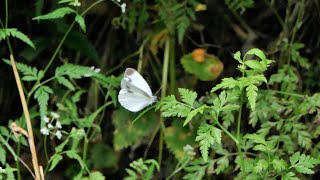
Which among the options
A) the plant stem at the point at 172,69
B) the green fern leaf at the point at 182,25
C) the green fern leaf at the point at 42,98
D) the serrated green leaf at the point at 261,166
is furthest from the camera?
the plant stem at the point at 172,69

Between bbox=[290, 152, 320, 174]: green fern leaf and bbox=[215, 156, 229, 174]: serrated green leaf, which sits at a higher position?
bbox=[290, 152, 320, 174]: green fern leaf

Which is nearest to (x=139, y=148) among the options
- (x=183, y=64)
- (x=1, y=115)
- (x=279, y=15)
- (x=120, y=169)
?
(x=120, y=169)

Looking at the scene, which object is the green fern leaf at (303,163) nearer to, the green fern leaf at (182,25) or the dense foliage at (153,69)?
the dense foliage at (153,69)

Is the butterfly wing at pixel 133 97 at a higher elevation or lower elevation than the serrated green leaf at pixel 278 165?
higher

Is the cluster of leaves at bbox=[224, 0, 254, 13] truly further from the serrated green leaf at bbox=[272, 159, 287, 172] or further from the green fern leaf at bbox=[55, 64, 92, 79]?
the serrated green leaf at bbox=[272, 159, 287, 172]

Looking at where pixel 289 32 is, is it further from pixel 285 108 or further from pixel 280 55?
pixel 285 108

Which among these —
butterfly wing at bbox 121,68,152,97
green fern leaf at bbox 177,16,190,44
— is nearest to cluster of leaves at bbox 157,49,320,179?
butterfly wing at bbox 121,68,152,97

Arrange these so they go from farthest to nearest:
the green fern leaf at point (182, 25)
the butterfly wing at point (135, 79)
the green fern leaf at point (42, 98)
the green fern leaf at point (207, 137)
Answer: the green fern leaf at point (182, 25) < the green fern leaf at point (42, 98) < the butterfly wing at point (135, 79) < the green fern leaf at point (207, 137)

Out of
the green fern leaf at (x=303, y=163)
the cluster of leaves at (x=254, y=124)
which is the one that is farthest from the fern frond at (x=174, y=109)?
the green fern leaf at (x=303, y=163)

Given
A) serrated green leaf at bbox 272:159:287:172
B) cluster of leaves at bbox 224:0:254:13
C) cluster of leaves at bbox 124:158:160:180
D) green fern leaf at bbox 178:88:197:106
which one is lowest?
cluster of leaves at bbox 124:158:160:180

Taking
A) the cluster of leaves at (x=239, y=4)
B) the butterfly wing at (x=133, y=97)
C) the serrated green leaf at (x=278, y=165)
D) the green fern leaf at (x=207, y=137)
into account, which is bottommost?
the serrated green leaf at (x=278, y=165)

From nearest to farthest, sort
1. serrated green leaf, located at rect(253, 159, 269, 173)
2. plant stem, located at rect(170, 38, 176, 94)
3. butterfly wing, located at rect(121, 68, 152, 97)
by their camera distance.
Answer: serrated green leaf, located at rect(253, 159, 269, 173), butterfly wing, located at rect(121, 68, 152, 97), plant stem, located at rect(170, 38, 176, 94)
